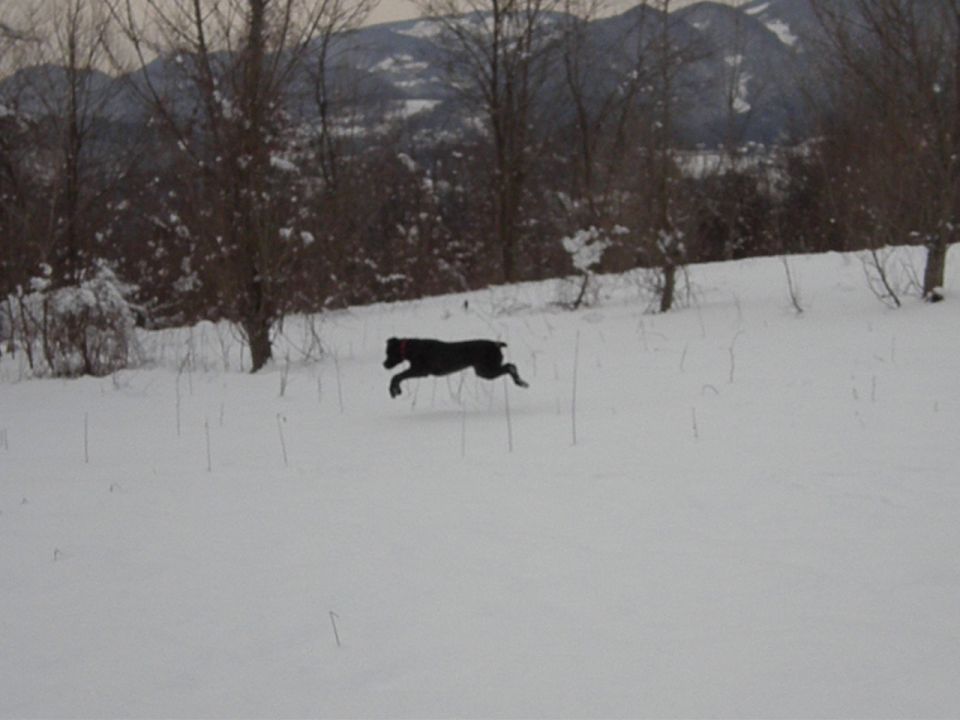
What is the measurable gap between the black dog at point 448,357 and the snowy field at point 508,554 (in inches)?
14.2

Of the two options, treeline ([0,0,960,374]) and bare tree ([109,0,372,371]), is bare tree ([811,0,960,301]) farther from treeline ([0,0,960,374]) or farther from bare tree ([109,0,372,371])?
bare tree ([109,0,372,371])

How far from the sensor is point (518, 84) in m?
21.1

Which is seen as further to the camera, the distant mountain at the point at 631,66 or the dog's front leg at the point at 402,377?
the distant mountain at the point at 631,66

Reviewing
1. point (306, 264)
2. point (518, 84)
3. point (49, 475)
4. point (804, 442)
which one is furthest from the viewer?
point (518, 84)

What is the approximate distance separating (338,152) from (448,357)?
16.5m

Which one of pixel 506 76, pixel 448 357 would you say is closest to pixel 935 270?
pixel 448 357

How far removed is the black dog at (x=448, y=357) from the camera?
257 inches

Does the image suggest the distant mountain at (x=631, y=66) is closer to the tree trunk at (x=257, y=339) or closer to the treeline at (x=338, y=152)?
the treeline at (x=338, y=152)

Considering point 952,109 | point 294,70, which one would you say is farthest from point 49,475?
point 952,109

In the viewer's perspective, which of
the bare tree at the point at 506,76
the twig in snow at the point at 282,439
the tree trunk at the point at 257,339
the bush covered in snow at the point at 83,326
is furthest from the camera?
the bare tree at the point at 506,76

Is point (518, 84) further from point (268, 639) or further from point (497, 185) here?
point (268, 639)

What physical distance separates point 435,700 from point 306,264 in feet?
30.1

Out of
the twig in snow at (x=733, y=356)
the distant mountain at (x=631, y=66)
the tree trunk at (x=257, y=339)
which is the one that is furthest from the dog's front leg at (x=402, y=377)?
the distant mountain at (x=631, y=66)

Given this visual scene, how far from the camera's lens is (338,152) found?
2158cm
